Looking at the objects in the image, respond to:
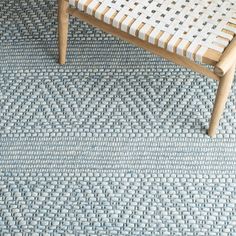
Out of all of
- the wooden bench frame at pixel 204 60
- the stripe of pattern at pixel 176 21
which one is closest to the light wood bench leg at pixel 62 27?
the wooden bench frame at pixel 204 60

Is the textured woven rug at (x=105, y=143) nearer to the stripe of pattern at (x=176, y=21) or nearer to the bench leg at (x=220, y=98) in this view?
the bench leg at (x=220, y=98)

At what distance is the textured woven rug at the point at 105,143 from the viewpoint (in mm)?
1325

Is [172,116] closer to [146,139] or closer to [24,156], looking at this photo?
[146,139]

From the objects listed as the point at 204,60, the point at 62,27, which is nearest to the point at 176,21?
the point at 204,60

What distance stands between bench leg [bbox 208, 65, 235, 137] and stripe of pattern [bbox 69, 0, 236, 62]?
0.25 ft

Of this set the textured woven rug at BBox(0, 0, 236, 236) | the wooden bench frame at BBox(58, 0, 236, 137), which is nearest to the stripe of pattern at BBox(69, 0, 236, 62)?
the wooden bench frame at BBox(58, 0, 236, 137)

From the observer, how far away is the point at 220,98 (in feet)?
4.31

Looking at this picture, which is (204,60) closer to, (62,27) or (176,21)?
(176,21)

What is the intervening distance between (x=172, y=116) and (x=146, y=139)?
0.11 metres

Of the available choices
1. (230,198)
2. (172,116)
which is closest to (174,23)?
(172,116)

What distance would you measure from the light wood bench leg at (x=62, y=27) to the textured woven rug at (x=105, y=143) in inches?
1.9

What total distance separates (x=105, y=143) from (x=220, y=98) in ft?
1.09

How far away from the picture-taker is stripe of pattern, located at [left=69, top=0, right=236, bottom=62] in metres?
1.22

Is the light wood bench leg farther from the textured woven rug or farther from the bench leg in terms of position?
the bench leg
